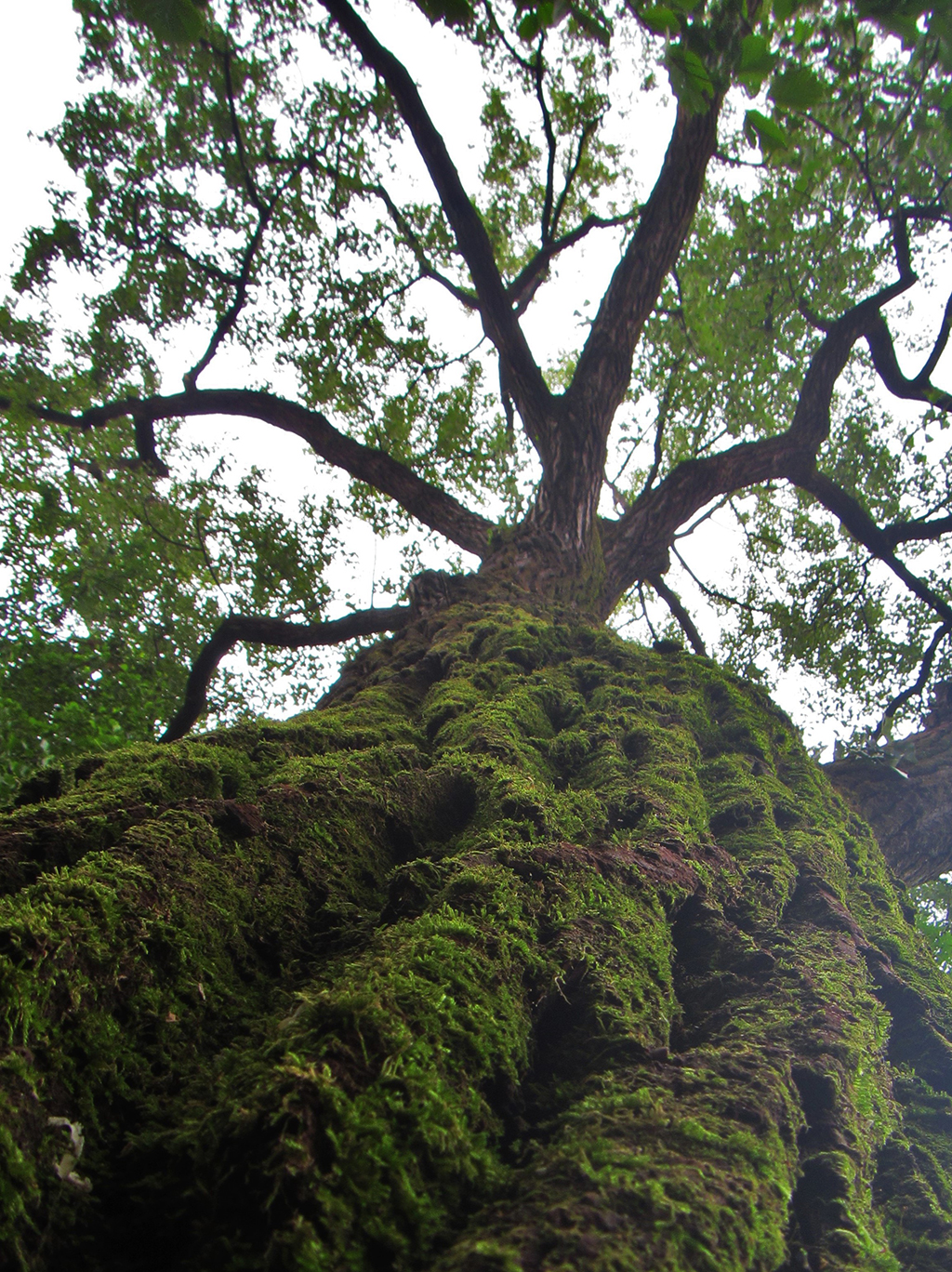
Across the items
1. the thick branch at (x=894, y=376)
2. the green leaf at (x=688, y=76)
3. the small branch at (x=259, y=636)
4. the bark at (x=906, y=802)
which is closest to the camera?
the green leaf at (x=688, y=76)

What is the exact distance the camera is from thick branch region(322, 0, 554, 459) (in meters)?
4.72

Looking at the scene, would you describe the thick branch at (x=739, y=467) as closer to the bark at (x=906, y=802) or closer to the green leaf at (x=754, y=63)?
the bark at (x=906, y=802)

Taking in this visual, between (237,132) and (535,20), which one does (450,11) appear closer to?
(535,20)

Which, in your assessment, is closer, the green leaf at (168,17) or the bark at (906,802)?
the green leaf at (168,17)

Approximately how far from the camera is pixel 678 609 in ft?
28.2

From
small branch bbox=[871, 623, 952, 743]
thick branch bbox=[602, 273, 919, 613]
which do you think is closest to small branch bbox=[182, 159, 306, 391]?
thick branch bbox=[602, 273, 919, 613]

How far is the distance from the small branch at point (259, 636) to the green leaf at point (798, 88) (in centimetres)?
435

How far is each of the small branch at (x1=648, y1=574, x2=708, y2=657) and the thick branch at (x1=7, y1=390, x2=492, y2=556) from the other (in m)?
2.57

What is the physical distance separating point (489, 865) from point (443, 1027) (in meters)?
0.64

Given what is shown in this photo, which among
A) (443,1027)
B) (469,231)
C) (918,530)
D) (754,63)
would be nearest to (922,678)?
(918,530)

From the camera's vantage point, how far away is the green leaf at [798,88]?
150 centimetres

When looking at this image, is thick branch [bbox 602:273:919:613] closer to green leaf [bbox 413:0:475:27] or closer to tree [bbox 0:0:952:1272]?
tree [bbox 0:0:952:1272]

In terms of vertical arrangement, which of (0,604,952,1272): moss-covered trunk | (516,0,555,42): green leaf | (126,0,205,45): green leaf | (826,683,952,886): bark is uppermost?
(516,0,555,42): green leaf

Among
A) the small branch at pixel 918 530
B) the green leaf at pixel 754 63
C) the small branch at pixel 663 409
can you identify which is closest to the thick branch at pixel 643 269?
the small branch at pixel 663 409
